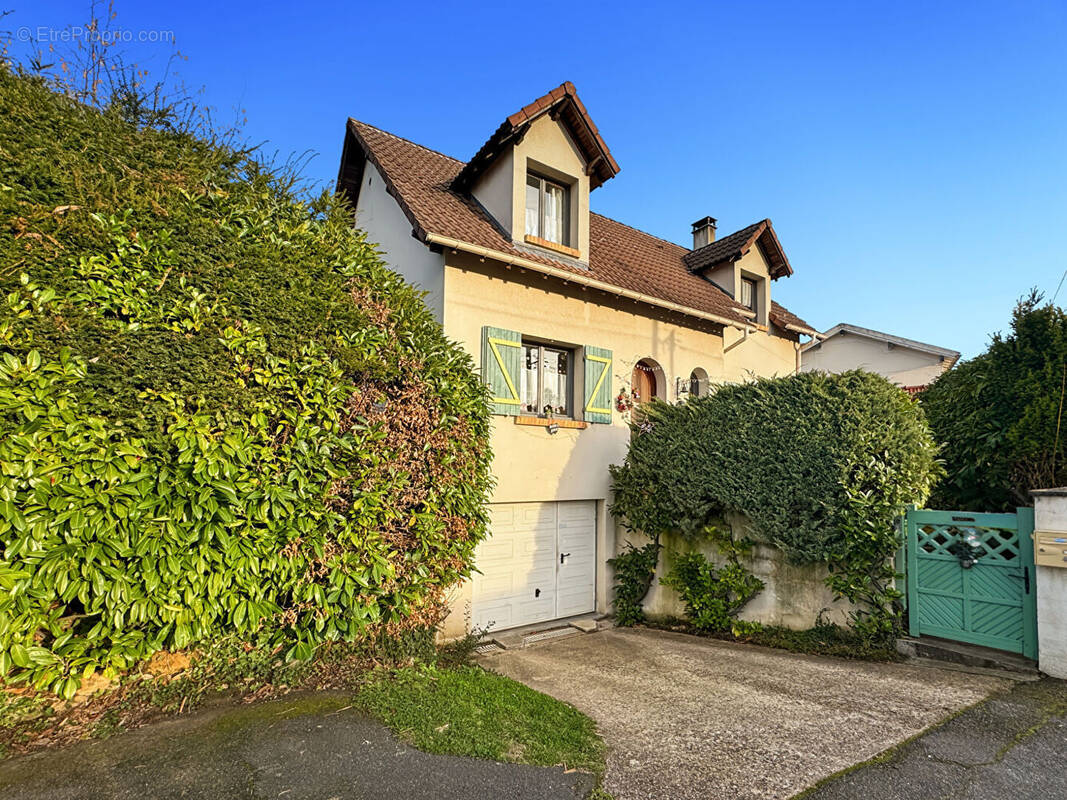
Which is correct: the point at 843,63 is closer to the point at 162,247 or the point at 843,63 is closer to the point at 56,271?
the point at 162,247

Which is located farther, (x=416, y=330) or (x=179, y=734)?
(x=416, y=330)

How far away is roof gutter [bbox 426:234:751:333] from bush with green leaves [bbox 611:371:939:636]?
7.32ft

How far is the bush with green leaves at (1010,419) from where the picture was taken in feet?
21.4

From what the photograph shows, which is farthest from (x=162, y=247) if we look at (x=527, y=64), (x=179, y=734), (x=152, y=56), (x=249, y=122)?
(x=527, y=64)

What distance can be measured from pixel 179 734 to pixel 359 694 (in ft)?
4.05

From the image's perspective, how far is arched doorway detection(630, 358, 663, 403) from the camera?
10.0m

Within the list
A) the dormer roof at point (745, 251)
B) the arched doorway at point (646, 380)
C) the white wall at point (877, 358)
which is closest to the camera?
the arched doorway at point (646, 380)

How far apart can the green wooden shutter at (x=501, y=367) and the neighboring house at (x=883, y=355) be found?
1325 cm

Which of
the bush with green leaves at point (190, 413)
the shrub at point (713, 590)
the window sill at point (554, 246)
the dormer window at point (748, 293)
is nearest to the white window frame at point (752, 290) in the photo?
the dormer window at point (748, 293)

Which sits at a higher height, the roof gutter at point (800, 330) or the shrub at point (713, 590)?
the roof gutter at point (800, 330)

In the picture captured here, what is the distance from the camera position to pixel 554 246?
29.0ft

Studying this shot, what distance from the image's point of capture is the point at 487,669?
595 cm

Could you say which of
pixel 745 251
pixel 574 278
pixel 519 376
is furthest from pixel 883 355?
pixel 519 376

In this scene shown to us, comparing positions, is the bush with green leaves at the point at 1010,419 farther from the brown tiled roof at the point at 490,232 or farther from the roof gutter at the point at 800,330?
the roof gutter at the point at 800,330
